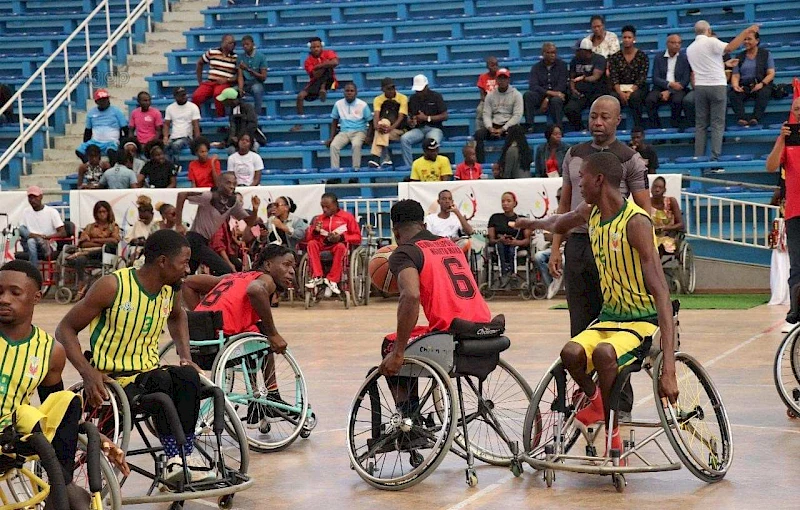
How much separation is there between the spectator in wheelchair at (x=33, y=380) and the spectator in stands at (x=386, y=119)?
13383 mm

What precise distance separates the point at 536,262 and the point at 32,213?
6703 mm

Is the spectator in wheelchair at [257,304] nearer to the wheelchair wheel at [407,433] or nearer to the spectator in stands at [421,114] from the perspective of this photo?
the wheelchair wheel at [407,433]

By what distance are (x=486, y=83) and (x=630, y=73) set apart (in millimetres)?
2043

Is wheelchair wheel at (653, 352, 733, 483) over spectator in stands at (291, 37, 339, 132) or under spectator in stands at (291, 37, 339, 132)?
under

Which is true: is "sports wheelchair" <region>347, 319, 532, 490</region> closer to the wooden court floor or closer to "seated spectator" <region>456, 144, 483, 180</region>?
the wooden court floor

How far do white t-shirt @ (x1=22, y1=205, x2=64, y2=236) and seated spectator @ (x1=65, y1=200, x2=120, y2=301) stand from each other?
0.42 m

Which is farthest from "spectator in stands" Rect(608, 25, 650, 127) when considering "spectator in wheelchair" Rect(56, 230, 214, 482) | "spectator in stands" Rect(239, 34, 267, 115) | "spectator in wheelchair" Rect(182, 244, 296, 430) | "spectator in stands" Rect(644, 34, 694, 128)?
"spectator in wheelchair" Rect(56, 230, 214, 482)

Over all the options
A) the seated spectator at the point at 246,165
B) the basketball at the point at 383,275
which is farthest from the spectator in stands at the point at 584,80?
the basketball at the point at 383,275

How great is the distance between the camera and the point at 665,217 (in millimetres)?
15492

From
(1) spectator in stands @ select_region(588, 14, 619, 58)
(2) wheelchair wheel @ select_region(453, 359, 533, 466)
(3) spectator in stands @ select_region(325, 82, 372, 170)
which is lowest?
(2) wheelchair wheel @ select_region(453, 359, 533, 466)

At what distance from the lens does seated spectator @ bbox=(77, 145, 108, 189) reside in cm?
1848

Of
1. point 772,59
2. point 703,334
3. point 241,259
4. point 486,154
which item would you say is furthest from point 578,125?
point 703,334

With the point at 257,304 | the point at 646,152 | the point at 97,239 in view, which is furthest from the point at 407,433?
the point at 97,239

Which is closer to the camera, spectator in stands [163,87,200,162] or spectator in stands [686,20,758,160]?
spectator in stands [686,20,758,160]
